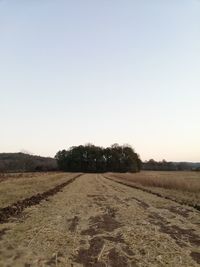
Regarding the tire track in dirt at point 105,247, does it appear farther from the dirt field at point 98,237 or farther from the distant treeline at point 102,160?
the distant treeline at point 102,160

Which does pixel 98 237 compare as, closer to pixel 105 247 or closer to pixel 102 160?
pixel 105 247

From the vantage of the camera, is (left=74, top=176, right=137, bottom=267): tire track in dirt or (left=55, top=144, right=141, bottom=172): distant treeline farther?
(left=55, top=144, right=141, bottom=172): distant treeline

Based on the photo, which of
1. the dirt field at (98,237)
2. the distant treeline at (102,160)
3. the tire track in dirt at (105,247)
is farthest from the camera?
the distant treeline at (102,160)

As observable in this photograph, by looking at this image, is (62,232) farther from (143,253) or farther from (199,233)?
(199,233)

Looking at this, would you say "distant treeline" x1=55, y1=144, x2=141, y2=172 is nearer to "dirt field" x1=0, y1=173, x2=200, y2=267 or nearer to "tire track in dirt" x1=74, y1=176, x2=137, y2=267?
"dirt field" x1=0, y1=173, x2=200, y2=267

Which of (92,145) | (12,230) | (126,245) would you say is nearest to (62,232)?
(12,230)

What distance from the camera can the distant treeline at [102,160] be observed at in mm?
163125

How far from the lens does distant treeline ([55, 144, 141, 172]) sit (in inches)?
6422

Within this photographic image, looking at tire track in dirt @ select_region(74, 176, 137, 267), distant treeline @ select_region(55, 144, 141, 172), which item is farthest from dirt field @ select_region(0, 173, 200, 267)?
distant treeline @ select_region(55, 144, 141, 172)

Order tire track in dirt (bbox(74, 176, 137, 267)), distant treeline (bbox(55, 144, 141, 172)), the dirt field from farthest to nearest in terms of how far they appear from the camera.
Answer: distant treeline (bbox(55, 144, 141, 172)) → the dirt field → tire track in dirt (bbox(74, 176, 137, 267))

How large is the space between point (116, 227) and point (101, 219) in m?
2.16

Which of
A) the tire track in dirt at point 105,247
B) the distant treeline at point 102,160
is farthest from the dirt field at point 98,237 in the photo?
the distant treeline at point 102,160

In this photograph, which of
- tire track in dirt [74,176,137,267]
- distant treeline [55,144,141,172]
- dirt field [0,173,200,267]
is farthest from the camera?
distant treeline [55,144,141,172]

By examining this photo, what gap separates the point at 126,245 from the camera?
11.3 meters
